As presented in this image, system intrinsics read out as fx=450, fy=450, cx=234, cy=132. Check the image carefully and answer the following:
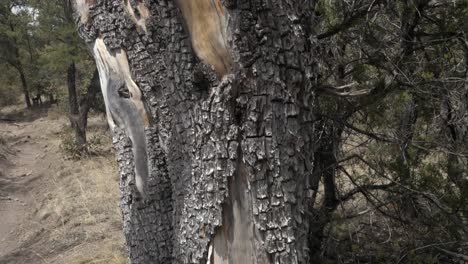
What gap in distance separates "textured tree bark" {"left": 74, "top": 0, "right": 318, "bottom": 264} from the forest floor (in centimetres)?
311

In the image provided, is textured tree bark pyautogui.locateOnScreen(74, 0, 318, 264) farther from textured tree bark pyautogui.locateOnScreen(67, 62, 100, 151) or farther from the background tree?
textured tree bark pyautogui.locateOnScreen(67, 62, 100, 151)

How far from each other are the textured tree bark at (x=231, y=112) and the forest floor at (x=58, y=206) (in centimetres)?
311

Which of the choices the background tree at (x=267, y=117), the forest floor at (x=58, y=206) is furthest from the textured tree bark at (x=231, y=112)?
the forest floor at (x=58, y=206)

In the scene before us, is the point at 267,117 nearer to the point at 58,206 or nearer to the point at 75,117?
the point at 58,206

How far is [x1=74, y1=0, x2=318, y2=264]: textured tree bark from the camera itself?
1.97 metres

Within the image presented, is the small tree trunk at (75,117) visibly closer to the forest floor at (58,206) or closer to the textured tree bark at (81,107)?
the textured tree bark at (81,107)

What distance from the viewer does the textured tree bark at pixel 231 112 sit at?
6.46 ft

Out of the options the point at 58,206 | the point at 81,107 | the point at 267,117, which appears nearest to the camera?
the point at 267,117

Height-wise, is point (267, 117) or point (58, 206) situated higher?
point (58, 206)

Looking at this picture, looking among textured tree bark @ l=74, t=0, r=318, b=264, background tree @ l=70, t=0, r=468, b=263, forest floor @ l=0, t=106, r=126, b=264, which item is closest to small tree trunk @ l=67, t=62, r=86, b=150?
forest floor @ l=0, t=106, r=126, b=264

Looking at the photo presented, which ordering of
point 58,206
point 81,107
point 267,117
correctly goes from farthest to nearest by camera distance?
point 81,107 < point 58,206 < point 267,117

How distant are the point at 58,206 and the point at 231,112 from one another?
7417mm

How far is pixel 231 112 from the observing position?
2.00m

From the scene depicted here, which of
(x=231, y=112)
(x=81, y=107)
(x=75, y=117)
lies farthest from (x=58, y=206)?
(x=231, y=112)
